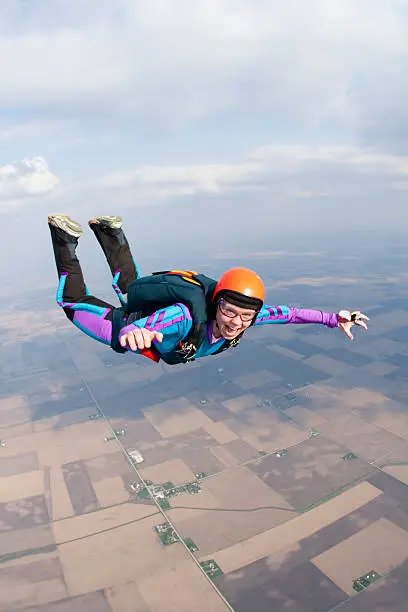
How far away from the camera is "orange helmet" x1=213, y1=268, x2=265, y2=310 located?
5957 mm

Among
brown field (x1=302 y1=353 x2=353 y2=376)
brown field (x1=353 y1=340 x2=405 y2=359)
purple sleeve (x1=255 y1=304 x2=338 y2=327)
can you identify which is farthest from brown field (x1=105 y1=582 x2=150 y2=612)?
brown field (x1=353 y1=340 x2=405 y2=359)

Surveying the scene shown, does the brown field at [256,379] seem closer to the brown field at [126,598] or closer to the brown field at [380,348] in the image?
the brown field at [380,348]

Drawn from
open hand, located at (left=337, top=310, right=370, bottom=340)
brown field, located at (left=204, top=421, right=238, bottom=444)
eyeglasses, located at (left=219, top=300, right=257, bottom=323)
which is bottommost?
brown field, located at (left=204, top=421, right=238, bottom=444)

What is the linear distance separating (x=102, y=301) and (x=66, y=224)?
5.34 ft

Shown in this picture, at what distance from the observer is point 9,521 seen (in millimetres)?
Answer: 38906

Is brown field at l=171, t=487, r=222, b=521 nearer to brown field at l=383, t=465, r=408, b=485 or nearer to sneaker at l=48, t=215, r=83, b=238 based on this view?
brown field at l=383, t=465, r=408, b=485

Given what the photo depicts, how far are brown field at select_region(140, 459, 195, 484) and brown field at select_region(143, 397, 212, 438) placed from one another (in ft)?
22.5

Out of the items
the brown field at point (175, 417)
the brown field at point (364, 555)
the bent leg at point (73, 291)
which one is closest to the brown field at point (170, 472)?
the brown field at point (175, 417)

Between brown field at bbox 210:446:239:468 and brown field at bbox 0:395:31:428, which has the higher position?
brown field at bbox 210:446:239:468

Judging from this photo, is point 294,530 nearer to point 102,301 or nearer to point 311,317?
point 311,317

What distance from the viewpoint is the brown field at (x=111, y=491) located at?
1587 inches

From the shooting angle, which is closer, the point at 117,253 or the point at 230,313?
the point at 230,313

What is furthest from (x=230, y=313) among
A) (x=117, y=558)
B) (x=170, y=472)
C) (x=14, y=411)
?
(x=14, y=411)

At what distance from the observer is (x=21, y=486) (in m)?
44.0
